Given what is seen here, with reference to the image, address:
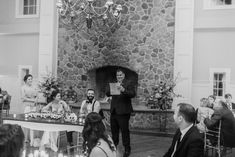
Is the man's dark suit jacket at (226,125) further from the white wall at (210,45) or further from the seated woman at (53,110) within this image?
the white wall at (210,45)

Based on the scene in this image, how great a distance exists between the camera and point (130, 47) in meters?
10.4

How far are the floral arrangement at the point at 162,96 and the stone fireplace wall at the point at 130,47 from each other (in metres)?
0.67

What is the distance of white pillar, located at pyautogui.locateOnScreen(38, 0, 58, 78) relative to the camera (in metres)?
11.1

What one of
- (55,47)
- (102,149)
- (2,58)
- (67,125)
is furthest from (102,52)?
(102,149)

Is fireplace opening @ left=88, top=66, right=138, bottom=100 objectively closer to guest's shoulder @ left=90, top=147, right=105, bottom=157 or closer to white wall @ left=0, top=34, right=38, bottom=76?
white wall @ left=0, top=34, right=38, bottom=76

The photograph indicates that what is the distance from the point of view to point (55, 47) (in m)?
11.1

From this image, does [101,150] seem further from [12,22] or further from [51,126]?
[12,22]

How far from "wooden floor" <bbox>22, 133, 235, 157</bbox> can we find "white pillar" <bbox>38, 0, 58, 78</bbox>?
3462mm

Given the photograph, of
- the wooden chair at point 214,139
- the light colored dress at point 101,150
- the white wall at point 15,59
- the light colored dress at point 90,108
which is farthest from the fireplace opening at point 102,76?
the light colored dress at point 101,150

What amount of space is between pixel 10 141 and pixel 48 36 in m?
9.78

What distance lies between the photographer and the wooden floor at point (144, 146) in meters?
6.59

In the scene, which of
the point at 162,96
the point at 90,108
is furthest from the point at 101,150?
the point at 162,96

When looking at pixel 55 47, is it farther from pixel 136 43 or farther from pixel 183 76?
pixel 183 76

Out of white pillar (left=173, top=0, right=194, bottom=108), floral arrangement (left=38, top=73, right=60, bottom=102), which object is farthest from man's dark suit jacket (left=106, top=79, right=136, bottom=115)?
floral arrangement (left=38, top=73, right=60, bottom=102)
